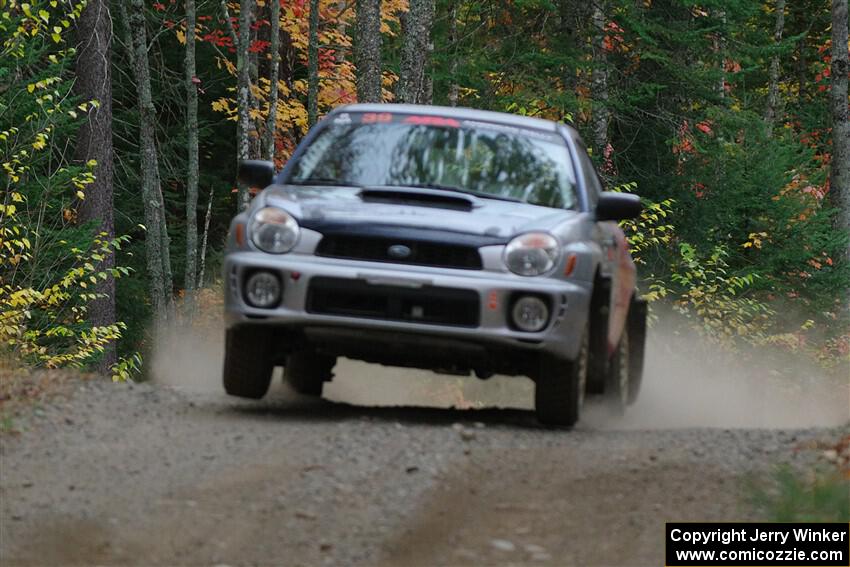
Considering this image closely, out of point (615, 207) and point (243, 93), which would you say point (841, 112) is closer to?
point (243, 93)

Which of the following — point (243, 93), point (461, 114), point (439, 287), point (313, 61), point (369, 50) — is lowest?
point (243, 93)

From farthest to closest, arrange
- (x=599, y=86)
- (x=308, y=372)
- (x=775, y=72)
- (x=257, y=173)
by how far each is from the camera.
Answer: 1. (x=775, y=72)
2. (x=599, y=86)
3. (x=308, y=372)
4. (x=257, y=173)

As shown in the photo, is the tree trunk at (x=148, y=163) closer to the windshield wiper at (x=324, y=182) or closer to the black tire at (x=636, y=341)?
the black tire at (x=636, y=341)

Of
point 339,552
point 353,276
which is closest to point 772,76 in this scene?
point 353,276

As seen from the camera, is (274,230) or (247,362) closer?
(274,230)

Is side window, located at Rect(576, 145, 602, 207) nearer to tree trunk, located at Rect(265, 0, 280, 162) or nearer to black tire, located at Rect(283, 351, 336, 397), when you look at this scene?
black tire, located at Rect(283, 351, 336, 397)

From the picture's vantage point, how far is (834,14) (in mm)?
29172

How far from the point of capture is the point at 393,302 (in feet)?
27.8

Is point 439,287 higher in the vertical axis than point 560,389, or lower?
higher

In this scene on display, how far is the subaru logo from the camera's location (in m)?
8.53

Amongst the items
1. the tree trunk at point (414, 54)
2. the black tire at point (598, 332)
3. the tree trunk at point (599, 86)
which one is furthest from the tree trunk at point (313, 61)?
the black tire at point (598, 332)

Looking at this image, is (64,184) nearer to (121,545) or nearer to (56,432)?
(56,432)

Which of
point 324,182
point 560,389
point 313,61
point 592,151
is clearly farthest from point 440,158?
point 313,61

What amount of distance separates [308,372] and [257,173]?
164 centimetres
